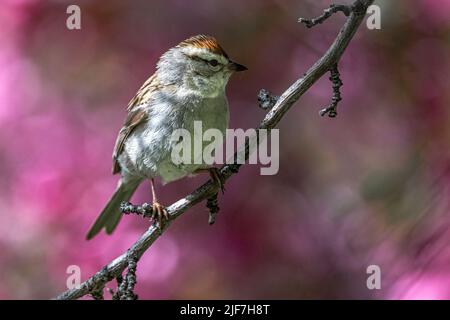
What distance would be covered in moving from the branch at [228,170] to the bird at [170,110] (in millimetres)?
438

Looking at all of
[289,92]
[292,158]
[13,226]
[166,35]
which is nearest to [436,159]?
[292,158]

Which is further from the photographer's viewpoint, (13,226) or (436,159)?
(13,226)

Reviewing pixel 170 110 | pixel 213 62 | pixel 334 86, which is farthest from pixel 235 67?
pixel 334 86

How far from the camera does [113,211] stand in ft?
11.0

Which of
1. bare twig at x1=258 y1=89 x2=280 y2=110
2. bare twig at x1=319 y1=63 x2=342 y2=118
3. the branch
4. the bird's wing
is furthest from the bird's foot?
the bird's wing

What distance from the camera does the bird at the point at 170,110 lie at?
3004mm

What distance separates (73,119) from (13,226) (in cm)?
59

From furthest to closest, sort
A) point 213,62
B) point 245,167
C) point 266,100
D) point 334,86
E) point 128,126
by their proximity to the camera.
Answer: point 128,126
point 245,167
point 213,62
point 266,100
point 334,86

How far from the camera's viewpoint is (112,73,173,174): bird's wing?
3.21 metres

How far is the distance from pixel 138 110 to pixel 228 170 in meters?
0.93

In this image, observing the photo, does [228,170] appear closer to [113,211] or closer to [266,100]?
[266,100]

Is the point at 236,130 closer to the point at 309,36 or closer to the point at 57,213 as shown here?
the point at 309,36

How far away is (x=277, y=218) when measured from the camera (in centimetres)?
311
